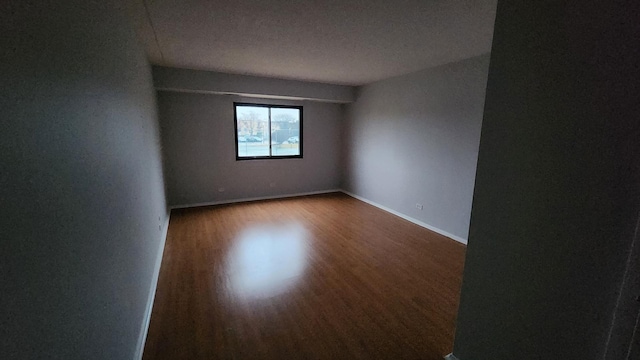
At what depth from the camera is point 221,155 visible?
528cm

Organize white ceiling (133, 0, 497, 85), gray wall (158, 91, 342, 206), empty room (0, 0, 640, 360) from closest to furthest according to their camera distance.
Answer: empty room (0, 0, 640, 360) < white ceiling (133, 0, 497, 85) < gray wall (158, 91, 342, 206)

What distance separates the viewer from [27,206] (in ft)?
2.14

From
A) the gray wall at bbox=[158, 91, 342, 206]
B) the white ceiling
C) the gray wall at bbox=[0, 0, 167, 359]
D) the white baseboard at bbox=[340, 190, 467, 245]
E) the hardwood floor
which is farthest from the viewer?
the gray wall at bbox=[158, 91, 342, 206]

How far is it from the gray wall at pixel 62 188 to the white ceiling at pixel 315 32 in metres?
1.01

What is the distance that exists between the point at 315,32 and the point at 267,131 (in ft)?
10.9

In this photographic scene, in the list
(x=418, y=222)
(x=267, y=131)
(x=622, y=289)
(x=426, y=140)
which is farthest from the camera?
(x=267, y=131)

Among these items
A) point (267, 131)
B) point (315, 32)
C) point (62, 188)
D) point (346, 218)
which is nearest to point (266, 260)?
point (346, 218)

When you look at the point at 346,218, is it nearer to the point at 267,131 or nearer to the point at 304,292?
the point at 304,292

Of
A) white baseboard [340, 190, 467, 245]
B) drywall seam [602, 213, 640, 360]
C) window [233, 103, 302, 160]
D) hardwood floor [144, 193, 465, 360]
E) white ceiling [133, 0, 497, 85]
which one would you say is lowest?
hardwood floor [144, 193, 465, 360]

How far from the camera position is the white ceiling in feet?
6.92

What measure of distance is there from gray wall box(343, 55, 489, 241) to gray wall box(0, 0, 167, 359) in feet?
12.5

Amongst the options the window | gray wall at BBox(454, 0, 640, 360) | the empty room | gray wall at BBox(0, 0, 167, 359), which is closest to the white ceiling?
the empty room

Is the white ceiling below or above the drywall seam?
above

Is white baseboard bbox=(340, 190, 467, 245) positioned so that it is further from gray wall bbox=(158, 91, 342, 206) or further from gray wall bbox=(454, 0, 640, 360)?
gray wall bbox=(454, 0, 640, 360)
